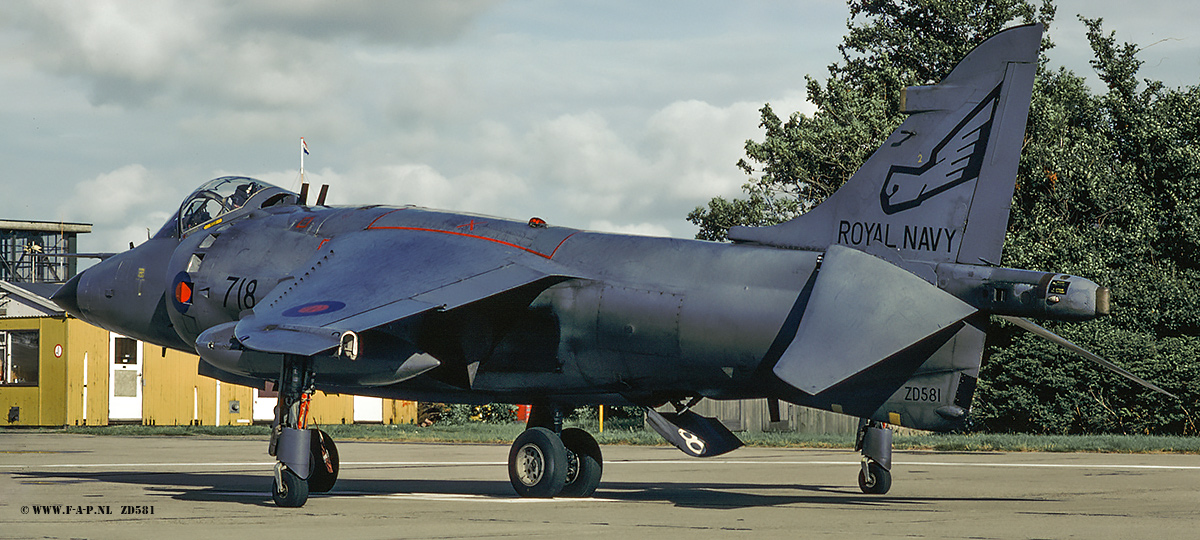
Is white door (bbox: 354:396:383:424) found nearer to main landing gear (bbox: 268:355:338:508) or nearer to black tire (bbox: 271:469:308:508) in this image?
main landing gear (bbox: 268:355:338:508)

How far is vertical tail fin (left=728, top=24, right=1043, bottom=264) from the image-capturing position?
41.9 ft

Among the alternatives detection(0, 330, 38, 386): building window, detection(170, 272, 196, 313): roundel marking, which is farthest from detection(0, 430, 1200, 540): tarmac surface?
detection(0, 330, 38, 386): building window

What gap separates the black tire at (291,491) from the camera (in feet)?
44.2

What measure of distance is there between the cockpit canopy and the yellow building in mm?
22388

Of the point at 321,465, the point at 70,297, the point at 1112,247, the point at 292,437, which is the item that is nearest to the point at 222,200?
the point at 70,297

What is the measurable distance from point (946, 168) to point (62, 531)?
9.22 m

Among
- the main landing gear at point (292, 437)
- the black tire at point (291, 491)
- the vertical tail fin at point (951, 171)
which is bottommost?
the black tire at point (291, 491)

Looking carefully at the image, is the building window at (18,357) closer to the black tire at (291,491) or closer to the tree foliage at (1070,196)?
the tree foliage at (1070,196)

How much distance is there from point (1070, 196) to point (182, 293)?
32.1 meters

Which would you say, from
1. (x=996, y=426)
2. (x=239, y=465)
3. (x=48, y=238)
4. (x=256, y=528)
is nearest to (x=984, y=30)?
(x=996, y=426)

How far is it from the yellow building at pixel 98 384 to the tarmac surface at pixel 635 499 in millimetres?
15384

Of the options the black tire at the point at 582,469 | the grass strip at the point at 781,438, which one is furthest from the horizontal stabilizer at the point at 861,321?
the grass strip at the point at 781,438

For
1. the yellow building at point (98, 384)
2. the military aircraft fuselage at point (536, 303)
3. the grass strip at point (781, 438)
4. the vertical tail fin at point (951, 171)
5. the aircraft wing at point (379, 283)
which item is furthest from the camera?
the yellow building at point (98, 384)

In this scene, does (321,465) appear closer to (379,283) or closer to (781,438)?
(379,283)
